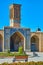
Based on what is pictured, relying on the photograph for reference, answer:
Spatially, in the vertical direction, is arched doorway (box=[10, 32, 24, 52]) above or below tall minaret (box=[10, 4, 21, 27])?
below

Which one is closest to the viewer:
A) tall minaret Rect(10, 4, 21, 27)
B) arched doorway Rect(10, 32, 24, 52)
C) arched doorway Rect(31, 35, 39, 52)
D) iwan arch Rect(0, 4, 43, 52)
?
iwan arch Rect(0, 4, 43, 52)

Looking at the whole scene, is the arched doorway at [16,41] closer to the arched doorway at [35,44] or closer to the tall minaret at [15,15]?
the tall minaret at [15,15]

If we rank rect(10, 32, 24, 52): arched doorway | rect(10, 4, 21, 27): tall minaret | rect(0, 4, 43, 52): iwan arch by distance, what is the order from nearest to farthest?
rect(0, 4, 43, 52): iwan arch → rect(10, 4, 21, 27): tall minaret → rect(10, 32, 24, 52): arched doorway

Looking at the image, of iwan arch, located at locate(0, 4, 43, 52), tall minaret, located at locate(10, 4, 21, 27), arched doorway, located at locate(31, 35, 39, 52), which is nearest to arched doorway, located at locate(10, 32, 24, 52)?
iwan arch, located at locate(0, 4, 43, 52)

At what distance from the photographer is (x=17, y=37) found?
31.6 metres

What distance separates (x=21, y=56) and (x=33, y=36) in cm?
1002

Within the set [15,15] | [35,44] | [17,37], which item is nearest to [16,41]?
[17,37]

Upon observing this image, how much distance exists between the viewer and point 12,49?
3130cm

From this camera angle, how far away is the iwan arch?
29.8m

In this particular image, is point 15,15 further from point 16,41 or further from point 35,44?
point 35,44

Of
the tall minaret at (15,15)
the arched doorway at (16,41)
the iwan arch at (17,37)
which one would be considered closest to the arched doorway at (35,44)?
the iwan arch at (17,37)

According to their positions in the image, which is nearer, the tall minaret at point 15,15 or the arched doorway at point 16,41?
the tall minaret at point 15,15

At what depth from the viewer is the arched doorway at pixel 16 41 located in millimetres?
31375

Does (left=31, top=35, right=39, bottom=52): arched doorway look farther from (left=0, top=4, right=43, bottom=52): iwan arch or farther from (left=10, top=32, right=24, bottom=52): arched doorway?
(left=10, top=32, right=24, bottom=52): arched doorway
